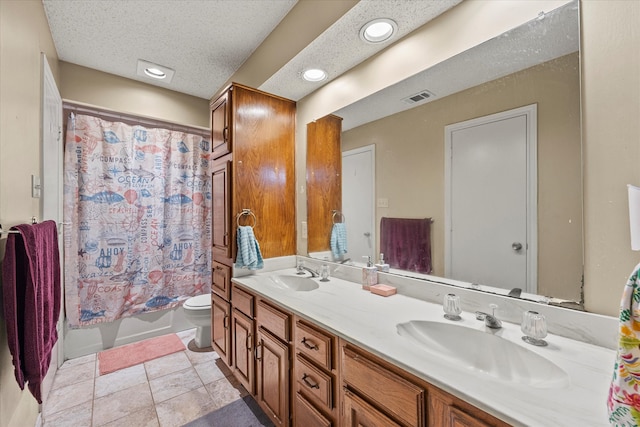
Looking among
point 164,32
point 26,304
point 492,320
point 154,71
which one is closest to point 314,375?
point 492,320

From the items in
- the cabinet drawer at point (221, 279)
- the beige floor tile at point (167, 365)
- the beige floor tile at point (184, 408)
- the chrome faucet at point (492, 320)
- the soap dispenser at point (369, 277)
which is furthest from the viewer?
the beige floor tile at point (167, 365)

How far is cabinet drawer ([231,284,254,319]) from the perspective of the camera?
1716mm

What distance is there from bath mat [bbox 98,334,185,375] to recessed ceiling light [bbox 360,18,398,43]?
2884mm

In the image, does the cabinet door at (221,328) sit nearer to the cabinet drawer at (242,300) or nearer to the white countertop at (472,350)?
the cabinet drawer at (242,300)

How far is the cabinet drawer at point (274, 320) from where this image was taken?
1.38 meters

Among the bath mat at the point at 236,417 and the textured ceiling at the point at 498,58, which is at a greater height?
the textured ceiling at the point at 498,58

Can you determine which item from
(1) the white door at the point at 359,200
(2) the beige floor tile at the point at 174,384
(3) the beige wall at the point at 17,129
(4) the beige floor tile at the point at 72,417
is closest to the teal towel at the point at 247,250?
(1) the white door at the point at 359,200

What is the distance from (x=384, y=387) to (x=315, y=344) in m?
0.37

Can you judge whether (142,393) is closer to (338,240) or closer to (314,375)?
(314,375)

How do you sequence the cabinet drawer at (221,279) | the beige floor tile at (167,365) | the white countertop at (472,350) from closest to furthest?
the white countertop at (472,350)
the cabinet drawer at (221,279)
the beige floor tile at (167,365)

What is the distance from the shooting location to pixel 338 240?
1.93m

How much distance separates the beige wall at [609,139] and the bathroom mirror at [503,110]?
34 millimetres

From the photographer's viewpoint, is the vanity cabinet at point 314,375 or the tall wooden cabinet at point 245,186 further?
the tall wooden cabinet at point 245,186

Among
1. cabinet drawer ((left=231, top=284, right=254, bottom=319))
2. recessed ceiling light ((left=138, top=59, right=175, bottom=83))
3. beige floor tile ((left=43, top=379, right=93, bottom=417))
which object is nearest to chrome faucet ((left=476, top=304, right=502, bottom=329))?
cabinet drawer ((left=231, top=284, right=254, bottom=319))
